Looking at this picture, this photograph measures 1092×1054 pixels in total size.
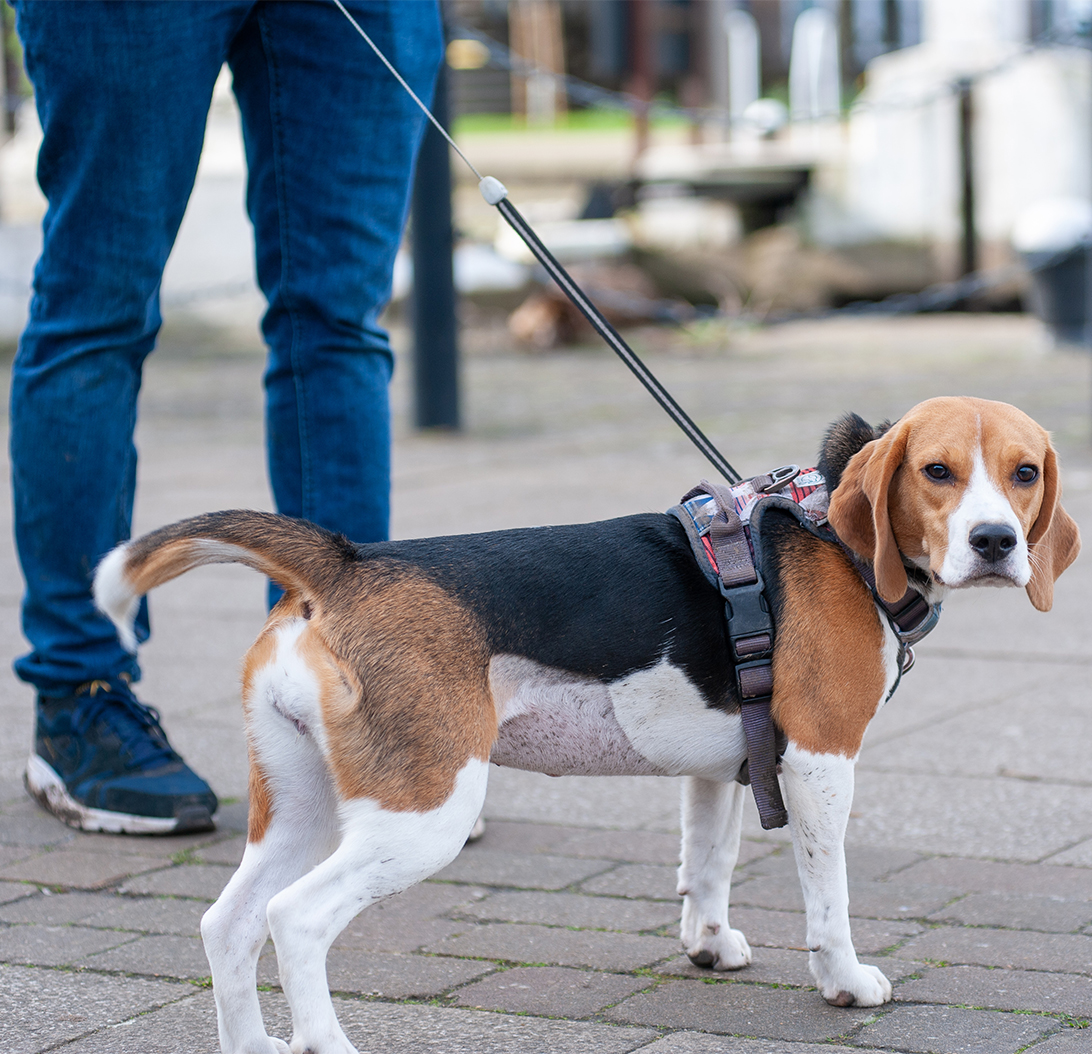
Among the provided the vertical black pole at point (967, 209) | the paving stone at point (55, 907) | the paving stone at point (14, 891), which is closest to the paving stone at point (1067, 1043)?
the paving stone at point (55, 907)

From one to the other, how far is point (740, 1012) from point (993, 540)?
784 millimetres

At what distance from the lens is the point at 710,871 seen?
2.58 m

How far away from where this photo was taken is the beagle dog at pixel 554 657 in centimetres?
221

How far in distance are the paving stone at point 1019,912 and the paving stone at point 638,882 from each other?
1.54 feet

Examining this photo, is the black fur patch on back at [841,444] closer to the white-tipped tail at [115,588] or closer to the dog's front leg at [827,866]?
the dog's front leg at [827,866]

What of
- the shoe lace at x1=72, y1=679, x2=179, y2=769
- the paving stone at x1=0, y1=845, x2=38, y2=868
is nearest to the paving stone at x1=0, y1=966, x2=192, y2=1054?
the paving stone at x1=0, y1=845, x2=38, y2=868

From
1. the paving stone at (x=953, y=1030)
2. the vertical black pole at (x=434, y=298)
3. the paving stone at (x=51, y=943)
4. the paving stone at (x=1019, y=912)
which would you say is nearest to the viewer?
the paving stone at (x=953, y=1030)

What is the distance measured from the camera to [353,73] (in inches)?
124

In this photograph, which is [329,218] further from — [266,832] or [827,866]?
[827,866]

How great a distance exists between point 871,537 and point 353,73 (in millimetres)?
1459

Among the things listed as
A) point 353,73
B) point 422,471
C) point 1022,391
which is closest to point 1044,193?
point 1022,391

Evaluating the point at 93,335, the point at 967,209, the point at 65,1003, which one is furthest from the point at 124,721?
the point at 967,209

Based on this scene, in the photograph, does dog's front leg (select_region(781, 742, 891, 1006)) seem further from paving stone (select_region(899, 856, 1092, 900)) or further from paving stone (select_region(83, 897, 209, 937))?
paving stone (select_region(83, 897, 209, 937))

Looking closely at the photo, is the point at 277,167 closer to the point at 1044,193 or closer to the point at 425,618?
the point at 425,618
